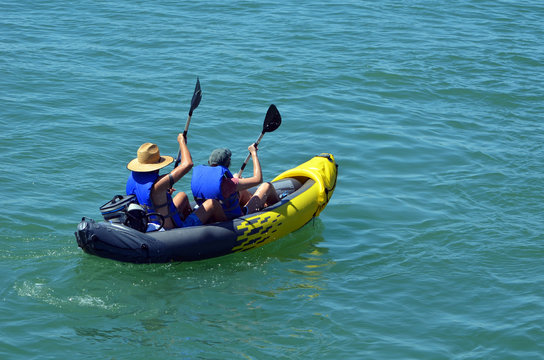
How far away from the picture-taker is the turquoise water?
7113 millimetres

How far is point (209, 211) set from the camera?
8312mm

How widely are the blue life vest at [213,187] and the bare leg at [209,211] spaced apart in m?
0.06

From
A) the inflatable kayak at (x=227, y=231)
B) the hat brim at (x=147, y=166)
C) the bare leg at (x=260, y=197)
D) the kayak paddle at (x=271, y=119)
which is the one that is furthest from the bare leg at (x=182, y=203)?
the kayak paddle at (x=271, y=119)

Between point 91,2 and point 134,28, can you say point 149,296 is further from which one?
point 91,2

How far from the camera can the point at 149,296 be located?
7504 mm

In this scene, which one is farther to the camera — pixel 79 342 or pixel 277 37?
pixel 277 37

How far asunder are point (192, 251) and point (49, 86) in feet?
23.1

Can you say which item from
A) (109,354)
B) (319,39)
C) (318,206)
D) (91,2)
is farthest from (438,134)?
(91,2)

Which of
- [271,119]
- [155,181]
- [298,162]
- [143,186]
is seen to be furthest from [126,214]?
[298,162]

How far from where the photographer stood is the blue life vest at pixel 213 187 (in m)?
8.24

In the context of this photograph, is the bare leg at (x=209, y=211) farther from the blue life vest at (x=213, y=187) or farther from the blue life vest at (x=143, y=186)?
the blue life vest at (x=143, y=186)

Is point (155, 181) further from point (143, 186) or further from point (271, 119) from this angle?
point (271, 119)

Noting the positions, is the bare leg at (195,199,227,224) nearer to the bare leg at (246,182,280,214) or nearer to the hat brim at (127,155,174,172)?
the bare leg at (246,182,280,214)

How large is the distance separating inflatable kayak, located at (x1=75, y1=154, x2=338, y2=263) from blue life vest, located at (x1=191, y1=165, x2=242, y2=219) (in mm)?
160
